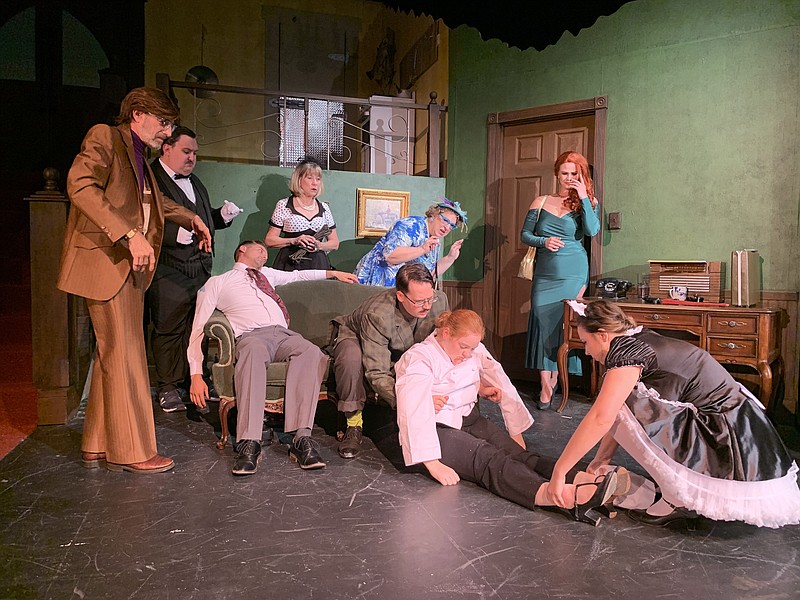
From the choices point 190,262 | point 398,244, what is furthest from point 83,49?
point 398,244

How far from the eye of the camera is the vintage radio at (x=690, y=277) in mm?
4293

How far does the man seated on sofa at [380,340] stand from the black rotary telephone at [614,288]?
1796mm

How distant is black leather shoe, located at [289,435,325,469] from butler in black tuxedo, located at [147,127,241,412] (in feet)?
4.14

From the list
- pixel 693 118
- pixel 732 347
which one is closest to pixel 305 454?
pixel 732 347

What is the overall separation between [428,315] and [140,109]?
5.62 ft

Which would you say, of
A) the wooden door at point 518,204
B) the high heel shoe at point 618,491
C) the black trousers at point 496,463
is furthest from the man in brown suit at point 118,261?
the wooden door at point 518,204

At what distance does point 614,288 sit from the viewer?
15.3 ft

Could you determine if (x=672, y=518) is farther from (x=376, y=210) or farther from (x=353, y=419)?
(x=376, y=210)

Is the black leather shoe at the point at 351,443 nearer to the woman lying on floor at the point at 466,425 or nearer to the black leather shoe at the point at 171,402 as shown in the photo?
the woman lying on floor at the point at 466,425

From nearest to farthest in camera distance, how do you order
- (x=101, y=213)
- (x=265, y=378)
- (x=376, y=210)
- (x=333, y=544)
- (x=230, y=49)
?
(x=333, y=544) < (x=101, y=213) < (x=265, y=378) < (x=376, y=210) < (x=230, y=49)

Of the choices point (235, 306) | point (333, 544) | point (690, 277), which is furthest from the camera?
point (690, 277)

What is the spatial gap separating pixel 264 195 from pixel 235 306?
6.42 ft

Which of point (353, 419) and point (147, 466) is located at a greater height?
point (353, 419)

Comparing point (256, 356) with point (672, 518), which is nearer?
point (672, 518)
